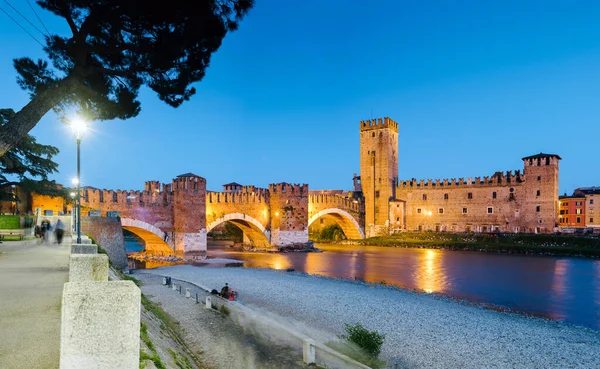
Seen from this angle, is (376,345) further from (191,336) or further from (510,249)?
(510,249)

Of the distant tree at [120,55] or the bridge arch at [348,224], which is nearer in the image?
the distant tree at [120,55]

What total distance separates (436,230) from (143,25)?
43.9m

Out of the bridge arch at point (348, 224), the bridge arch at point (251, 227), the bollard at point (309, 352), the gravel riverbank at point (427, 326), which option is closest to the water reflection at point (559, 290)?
the gravel riverbank at point (427, 326)

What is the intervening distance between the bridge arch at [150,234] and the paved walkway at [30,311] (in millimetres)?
15223

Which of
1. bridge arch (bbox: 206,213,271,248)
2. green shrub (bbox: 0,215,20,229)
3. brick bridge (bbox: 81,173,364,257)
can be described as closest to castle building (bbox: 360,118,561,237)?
brick bridge (bbox: 81,173,364,257)

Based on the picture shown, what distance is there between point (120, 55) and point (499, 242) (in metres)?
38.7

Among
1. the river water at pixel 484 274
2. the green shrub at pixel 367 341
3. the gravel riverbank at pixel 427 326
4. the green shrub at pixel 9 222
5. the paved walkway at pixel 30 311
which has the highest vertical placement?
the green shrub at pixel 9 222

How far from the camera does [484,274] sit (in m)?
23.9

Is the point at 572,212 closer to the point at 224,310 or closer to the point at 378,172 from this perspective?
the point at 378,172

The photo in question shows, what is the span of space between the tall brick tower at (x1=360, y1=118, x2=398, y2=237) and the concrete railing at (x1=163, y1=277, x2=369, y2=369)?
127 feet

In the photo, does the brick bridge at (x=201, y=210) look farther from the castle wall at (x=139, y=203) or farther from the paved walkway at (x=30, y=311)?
the paved walkway at (x=30, y=311)

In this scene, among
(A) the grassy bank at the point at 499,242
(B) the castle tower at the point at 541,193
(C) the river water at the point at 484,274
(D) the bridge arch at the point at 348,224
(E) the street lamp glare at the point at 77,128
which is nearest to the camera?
(E) the street lamp glare at the point at 77,128

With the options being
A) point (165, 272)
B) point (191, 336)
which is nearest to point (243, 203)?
point (165, 272)

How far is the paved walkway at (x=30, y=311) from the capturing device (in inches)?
160
